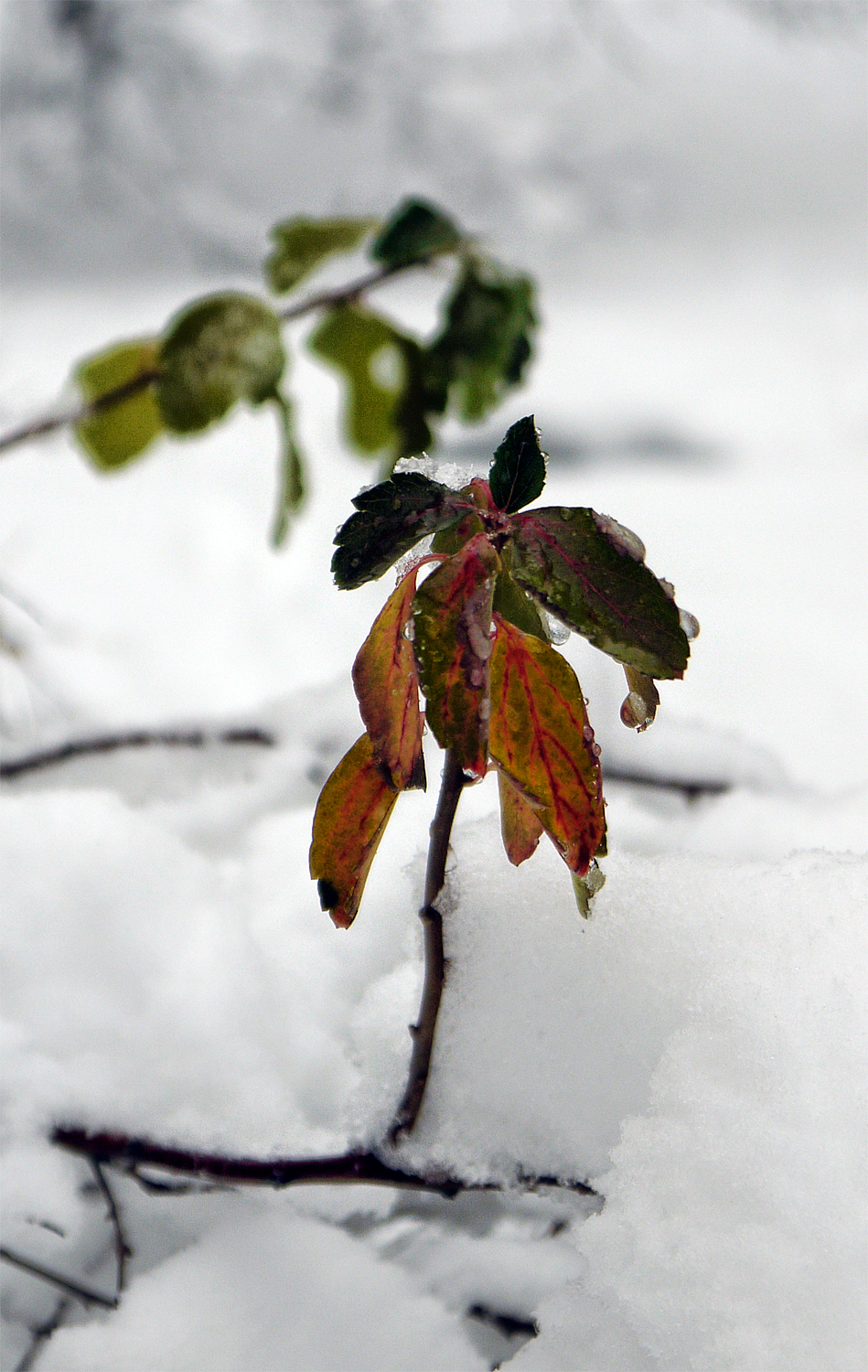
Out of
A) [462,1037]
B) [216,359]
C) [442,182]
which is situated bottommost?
[462,1037]

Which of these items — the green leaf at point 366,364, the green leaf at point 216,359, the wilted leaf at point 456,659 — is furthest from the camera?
the green leaf at point 366,364

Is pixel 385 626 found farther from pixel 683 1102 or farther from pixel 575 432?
pixel 575 432

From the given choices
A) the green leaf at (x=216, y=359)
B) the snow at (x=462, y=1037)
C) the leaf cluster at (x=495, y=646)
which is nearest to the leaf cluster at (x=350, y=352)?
the green leaf at (x=216, y=359)

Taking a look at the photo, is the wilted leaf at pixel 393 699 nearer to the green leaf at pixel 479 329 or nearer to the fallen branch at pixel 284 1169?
the fallen branch at pixel 284 1169

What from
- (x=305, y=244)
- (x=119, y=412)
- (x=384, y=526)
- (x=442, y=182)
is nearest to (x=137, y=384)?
(x=119, y=412)

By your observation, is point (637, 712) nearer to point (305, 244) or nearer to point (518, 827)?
point (518, 827)

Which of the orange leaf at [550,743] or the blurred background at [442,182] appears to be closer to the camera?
the orange leaf at [550,743]
